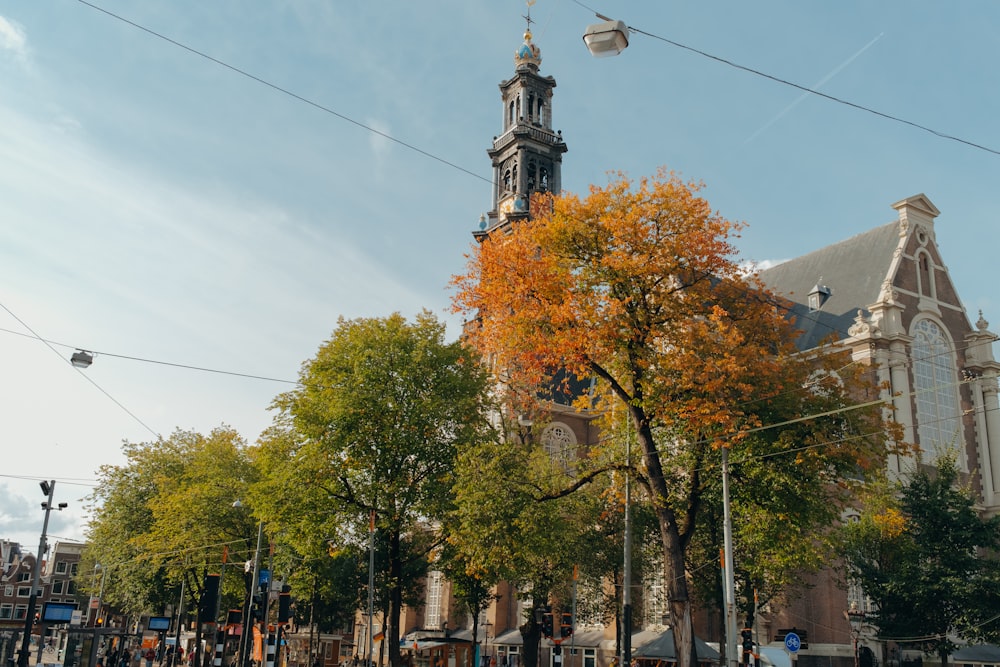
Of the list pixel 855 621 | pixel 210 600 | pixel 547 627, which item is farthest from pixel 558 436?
pixel 210 600

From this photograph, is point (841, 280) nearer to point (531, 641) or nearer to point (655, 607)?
point (655, 607)

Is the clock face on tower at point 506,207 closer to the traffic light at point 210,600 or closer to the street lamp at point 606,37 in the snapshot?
the traffic light at point 210,600

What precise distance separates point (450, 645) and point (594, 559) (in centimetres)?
1763

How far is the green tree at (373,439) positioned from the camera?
34.2m

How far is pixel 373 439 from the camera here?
3544cm

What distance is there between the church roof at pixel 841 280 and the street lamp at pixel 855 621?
16.3 meters

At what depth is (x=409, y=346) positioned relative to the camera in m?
37.4

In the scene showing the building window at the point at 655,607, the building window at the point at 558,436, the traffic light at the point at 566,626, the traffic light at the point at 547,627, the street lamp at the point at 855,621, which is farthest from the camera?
the building window at the point at 558,436

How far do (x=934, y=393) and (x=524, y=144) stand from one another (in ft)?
127

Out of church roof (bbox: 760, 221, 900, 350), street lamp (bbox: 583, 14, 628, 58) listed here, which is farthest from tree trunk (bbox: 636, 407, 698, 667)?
church roof (bbox: 760, 221, 900, 350)

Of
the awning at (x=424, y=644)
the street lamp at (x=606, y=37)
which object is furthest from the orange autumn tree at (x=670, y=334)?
the awning at (x=424, y=644)

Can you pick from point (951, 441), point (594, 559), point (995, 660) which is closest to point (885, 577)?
point (995, 660)

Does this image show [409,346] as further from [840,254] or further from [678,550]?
[840,254]

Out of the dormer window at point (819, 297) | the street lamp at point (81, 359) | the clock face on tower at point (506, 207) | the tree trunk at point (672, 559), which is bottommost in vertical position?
the tree trunk at point (672, 559)
